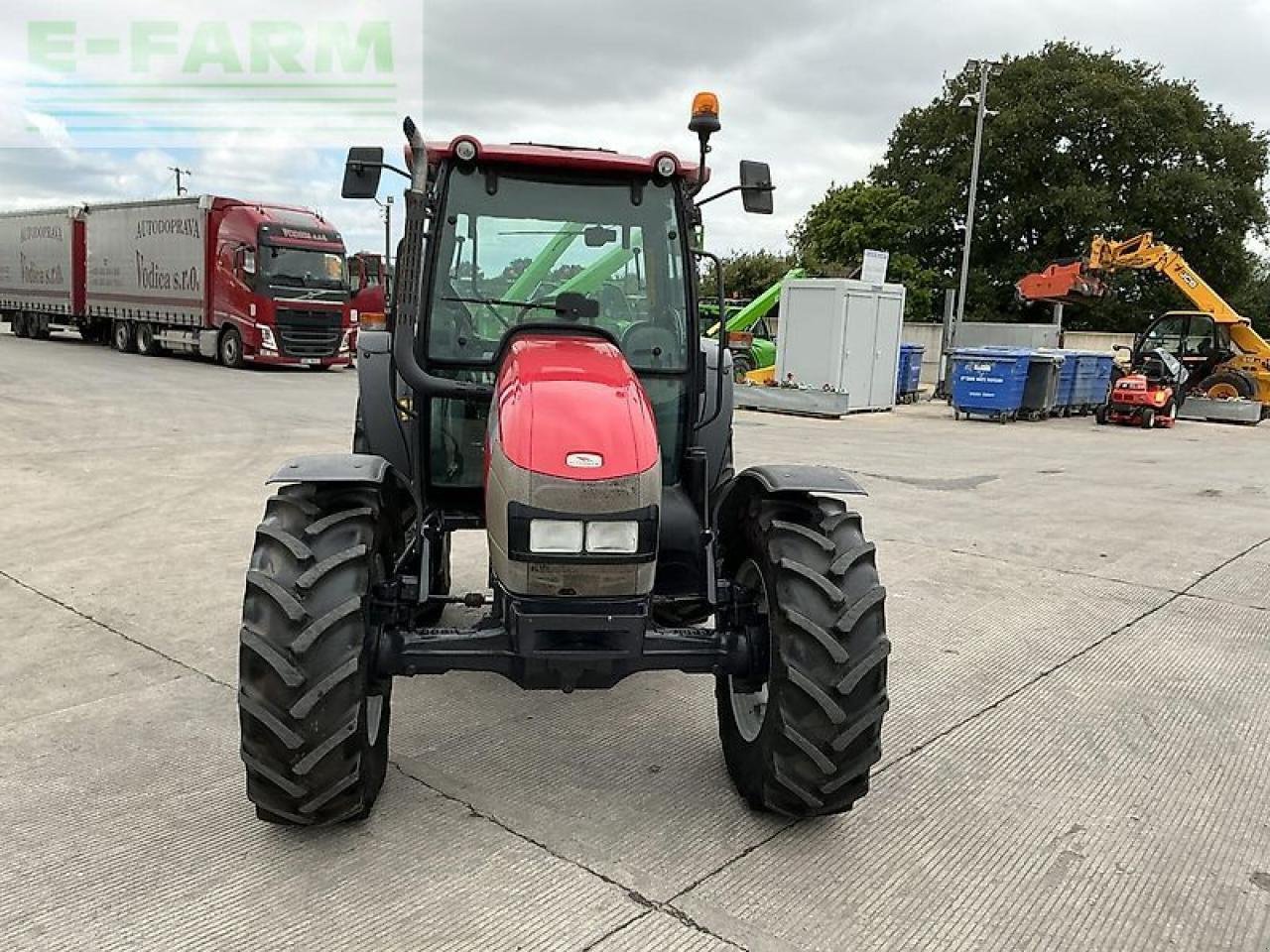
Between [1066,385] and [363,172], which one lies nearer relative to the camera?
[363,172]

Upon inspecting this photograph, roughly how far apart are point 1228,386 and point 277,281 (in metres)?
18.8

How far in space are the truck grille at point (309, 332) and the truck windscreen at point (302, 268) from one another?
584 mm

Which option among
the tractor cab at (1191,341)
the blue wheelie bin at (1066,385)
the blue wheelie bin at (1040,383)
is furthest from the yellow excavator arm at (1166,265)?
the blue wheelie bin at (1040,383)

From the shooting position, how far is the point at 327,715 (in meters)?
2.94

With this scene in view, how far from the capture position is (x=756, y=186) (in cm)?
388

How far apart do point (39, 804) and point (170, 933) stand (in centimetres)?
95

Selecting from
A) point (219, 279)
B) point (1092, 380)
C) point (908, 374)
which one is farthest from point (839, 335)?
point (219, 279)

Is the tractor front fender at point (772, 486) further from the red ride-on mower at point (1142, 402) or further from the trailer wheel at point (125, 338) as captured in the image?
the trailer wheel at point (125, 338)

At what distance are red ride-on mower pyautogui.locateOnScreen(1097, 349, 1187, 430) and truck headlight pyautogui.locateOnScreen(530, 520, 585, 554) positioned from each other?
1726 centimetres

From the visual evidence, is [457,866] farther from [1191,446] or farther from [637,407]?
[1191,446]

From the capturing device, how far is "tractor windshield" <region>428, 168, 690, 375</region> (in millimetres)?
3754

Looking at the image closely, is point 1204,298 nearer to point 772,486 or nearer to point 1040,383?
point 1040,383

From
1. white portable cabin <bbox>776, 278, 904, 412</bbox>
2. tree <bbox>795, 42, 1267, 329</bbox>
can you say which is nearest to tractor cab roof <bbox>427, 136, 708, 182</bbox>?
white portable cabin <bbox>776, 278, 904, 412</bbox>

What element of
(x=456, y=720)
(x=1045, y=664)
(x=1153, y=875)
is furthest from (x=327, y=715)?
(x=1045, y=664)
